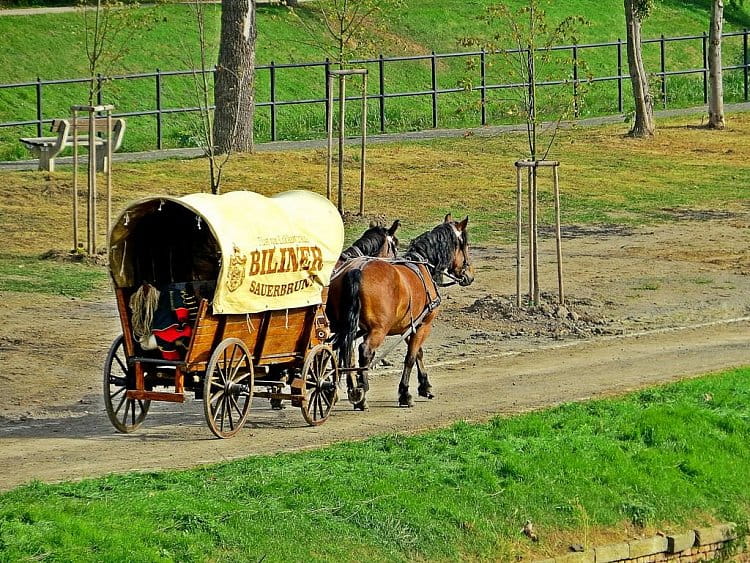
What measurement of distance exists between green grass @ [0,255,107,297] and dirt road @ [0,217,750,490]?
1.68 ft

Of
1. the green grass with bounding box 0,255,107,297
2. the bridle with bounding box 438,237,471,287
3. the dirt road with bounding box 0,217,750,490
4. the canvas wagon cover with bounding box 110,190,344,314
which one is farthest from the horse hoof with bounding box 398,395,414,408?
the green grass with bounding box 0,255,107,297

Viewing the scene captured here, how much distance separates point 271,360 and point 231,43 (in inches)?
735

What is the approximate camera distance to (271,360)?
15.1 meters

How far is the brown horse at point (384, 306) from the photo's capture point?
15.8 meters

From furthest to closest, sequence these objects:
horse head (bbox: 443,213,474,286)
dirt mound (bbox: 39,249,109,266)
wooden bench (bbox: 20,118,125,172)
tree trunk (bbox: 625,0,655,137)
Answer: tree trunk (bbox: 625,0,655,137) < wooden bench (bbox: 20,118,125,172) < dirt mound (bbox: 39,249,109,266) < horse head (bbox: 443,213,474,286)

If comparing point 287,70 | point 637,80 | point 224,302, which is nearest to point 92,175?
point 224,302

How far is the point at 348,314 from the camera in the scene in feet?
51.6

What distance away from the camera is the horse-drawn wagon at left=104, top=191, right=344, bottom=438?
1423cm

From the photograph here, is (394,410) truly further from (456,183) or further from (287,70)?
(287,70)

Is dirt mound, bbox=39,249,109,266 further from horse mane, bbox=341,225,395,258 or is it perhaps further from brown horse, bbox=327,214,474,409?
brown horse, bbox=327,214,474,409

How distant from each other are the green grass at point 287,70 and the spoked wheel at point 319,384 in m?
19.9

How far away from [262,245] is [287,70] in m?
32.9

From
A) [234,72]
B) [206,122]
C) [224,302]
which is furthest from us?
[234,72]

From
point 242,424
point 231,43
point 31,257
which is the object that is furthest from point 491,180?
point 242,424
